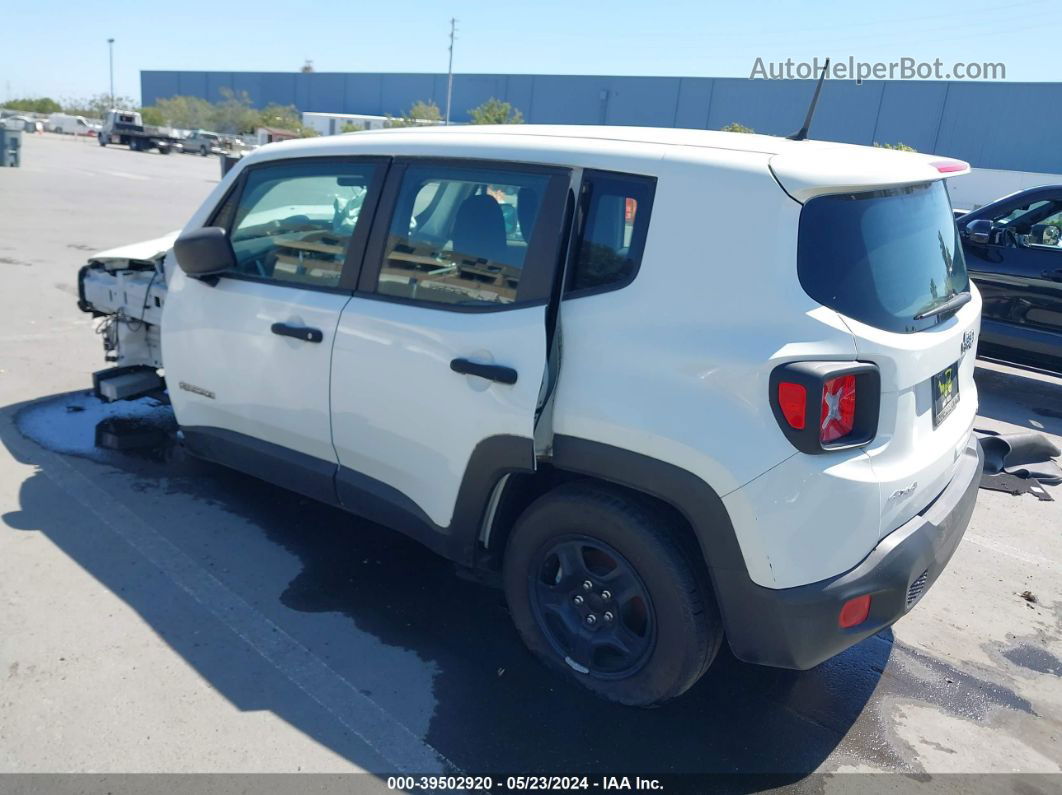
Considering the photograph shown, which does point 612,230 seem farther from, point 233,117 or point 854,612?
point 233,117

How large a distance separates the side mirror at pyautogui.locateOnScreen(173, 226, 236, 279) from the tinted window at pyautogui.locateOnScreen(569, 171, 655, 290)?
1.81 meters

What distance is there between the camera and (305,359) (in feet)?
12.0

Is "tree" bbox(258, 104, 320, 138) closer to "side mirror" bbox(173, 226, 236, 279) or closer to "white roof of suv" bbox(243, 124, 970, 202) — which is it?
"side mirror" bbox(173, 226, 236, 279)

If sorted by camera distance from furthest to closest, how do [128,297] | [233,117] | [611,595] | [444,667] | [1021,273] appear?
1. [233,117]
2. [1021,273]
3. [128,297]
4. [444,667]
5. [611,595]

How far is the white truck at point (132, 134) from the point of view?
4856 cm

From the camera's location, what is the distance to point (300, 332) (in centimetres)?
360

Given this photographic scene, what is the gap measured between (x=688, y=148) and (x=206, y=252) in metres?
2.24

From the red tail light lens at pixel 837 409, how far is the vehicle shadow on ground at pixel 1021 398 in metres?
5.14

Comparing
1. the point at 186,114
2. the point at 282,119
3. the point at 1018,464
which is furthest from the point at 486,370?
the point at 186,114

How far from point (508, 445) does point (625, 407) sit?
1.55 ft

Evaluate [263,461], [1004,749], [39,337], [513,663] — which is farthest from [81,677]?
[39,337]

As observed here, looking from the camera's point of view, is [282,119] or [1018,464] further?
[282,119]

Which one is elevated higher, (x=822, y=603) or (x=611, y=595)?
(x=822, y=603)

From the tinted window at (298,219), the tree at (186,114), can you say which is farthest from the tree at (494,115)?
the tinted window at (298,219)
